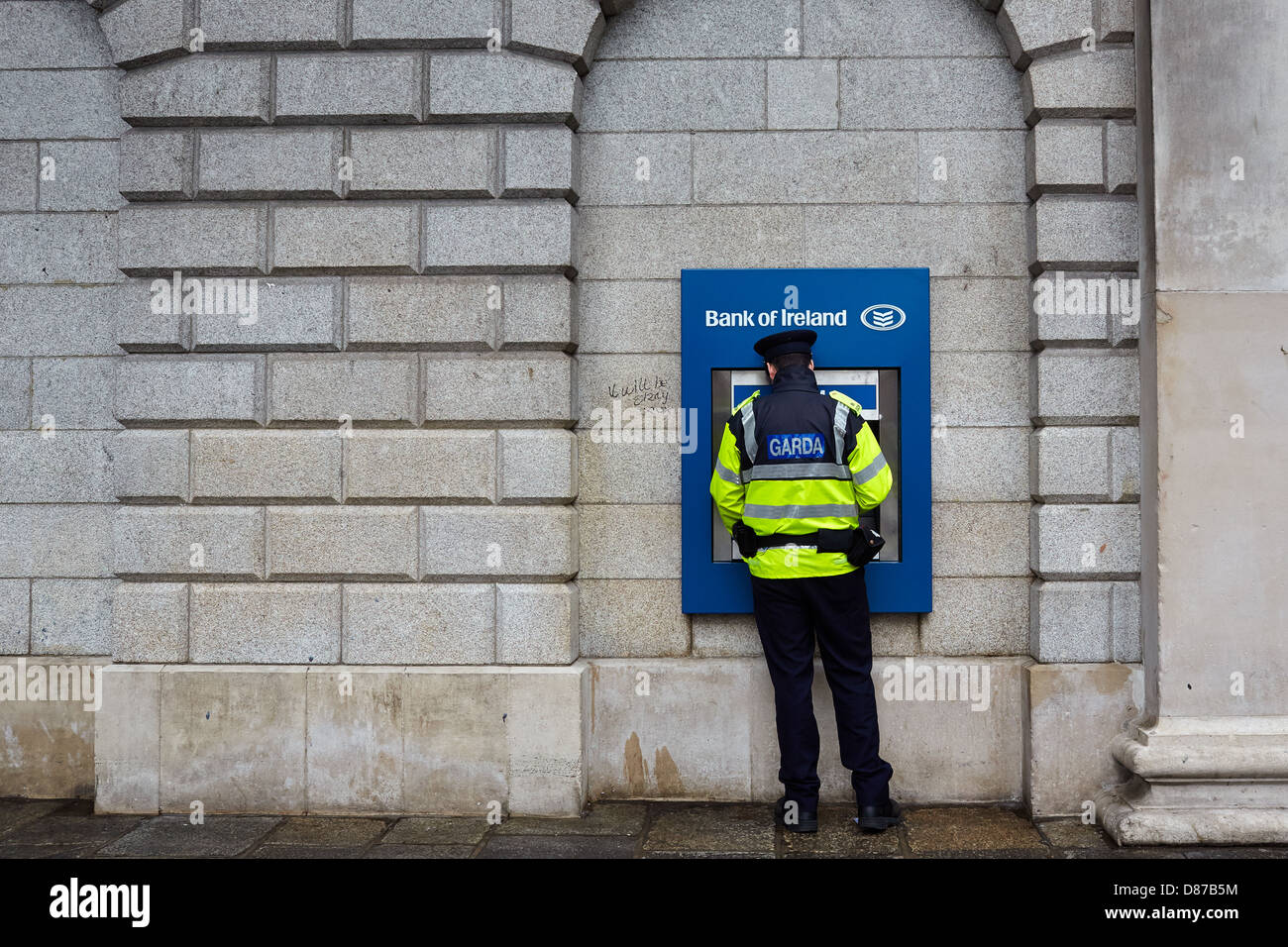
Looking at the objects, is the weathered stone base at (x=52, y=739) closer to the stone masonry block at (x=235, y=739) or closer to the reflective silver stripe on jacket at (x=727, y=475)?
the stone masonry block at (x=235, y=739)

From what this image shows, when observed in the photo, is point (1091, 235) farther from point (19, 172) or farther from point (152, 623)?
point (19, 172)

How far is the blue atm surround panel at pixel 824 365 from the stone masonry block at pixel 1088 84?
3.35ft

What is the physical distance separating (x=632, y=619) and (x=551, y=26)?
3013 millimetres

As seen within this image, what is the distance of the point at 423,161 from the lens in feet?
17.8

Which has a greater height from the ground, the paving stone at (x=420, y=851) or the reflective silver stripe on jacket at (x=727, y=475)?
the reflective silver stripe on jacket at (x=727, y=475)

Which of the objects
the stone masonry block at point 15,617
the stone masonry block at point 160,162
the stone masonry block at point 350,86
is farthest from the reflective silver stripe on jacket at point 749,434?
the stone masonry block at point 15,617

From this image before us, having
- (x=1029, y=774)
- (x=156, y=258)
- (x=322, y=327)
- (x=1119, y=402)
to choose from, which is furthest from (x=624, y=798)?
(x=156, y=258)

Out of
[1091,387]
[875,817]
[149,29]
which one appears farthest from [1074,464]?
[149,29]

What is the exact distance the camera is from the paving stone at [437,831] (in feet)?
16.4

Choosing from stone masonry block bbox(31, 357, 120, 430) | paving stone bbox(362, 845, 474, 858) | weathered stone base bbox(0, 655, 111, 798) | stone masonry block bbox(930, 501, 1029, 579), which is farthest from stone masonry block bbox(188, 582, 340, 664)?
stone masonry block bbox(930, 501, 1029, 579)

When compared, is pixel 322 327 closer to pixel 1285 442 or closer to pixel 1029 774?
pixel 1029 774

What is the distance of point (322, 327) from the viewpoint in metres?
5.46

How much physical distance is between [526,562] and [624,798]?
1.32 meters

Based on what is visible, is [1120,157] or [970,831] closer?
[970,831]
